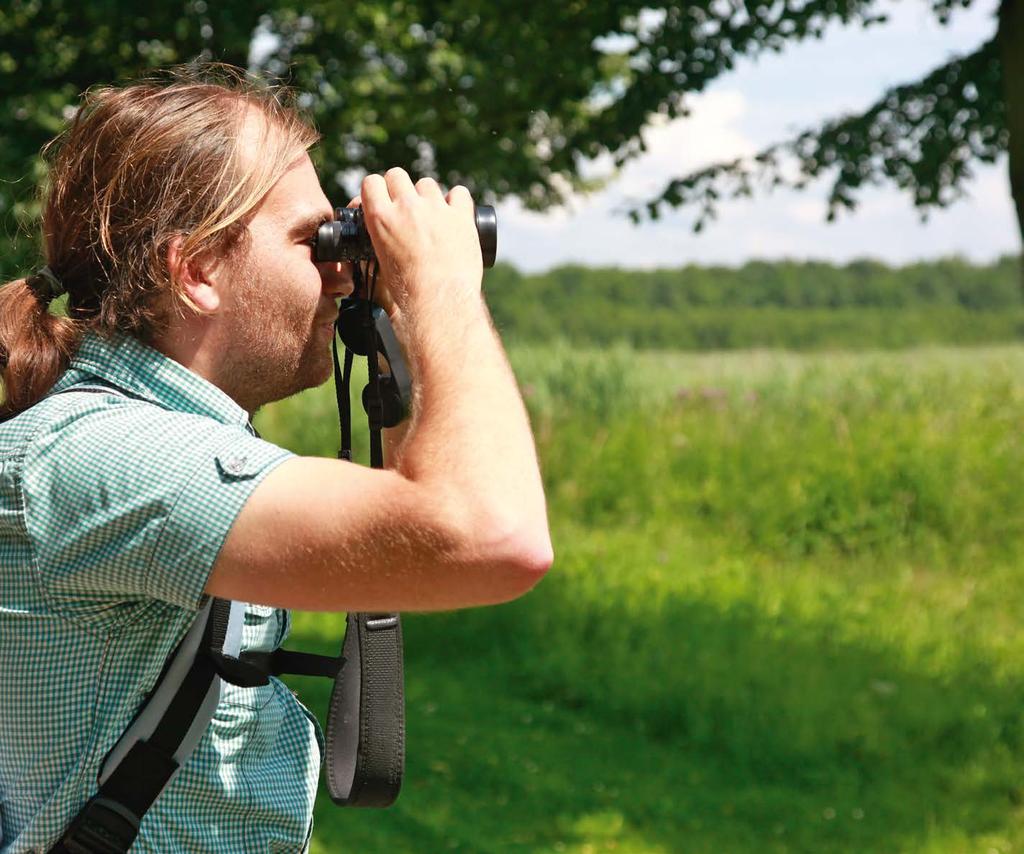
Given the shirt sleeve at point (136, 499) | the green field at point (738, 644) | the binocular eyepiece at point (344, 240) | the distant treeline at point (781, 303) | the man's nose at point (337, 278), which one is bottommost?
the distant treeline at point (781, 303)

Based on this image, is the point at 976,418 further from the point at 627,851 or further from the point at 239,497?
the point at 239,497

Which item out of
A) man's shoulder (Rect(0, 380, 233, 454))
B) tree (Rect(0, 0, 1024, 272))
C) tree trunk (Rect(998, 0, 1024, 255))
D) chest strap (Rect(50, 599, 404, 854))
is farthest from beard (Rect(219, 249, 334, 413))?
tree trunk (Rect(998, 0, 1024, 255))

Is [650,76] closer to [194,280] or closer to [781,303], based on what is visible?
[194,280]

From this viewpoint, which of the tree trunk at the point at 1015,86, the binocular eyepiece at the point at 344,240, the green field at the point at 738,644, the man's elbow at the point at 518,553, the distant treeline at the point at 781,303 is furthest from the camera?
the distant treeline at the point at 781,303

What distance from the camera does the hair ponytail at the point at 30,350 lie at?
5.75ft

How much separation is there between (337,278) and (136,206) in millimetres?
306

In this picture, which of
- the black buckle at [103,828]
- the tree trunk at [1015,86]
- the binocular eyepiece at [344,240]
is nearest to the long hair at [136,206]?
the binocular eyepiece at [344,240]

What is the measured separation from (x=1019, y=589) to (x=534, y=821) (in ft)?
15.4

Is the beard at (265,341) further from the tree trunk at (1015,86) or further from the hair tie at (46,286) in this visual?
the tree trunk at (1015,86)

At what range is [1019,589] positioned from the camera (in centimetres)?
842

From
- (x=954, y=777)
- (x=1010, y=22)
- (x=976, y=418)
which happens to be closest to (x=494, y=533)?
(x=954, y=777)

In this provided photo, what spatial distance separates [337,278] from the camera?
1.90m

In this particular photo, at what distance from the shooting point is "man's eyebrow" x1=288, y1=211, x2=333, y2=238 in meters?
1.80

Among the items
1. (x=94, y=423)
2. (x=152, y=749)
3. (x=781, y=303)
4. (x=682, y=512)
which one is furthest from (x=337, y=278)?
(x=781, y=303)
